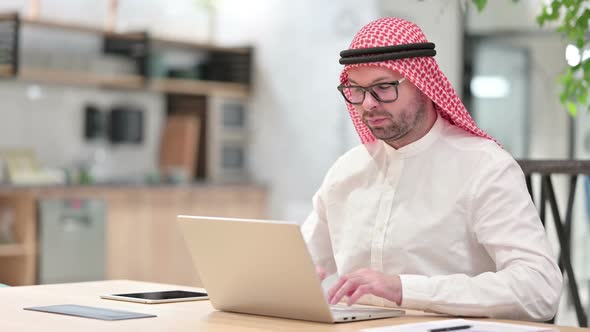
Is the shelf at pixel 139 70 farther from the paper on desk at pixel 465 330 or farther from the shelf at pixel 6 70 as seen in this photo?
the paper on desk at pixel 465 330

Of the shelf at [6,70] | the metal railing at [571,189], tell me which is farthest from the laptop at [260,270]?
the shelf at [6,70]

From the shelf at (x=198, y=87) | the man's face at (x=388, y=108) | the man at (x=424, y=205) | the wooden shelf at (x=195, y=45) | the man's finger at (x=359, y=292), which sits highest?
the wooden shelf at (x=195, y=45)

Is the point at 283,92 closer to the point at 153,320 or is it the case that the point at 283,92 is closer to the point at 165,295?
the point at 165,295

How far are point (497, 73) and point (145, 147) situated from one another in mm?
2809

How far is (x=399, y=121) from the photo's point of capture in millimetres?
2541

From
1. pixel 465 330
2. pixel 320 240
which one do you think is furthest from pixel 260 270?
pixel 320 240

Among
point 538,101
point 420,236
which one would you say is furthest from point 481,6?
point 538,101

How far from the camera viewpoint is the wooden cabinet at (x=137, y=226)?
6523 mm

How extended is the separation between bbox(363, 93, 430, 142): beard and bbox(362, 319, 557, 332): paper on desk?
631 millimetres

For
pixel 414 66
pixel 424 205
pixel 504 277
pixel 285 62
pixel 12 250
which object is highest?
pixel 285 62

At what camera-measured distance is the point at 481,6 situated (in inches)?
125

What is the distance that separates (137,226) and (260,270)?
5138 mm

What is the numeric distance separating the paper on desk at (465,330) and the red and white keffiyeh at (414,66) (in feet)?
2.23

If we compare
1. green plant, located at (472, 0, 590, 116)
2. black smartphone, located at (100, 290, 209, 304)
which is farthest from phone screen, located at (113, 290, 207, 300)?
green plant, located at (472, 0, 590, 116)
